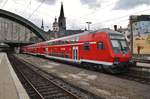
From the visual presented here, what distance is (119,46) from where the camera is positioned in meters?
22.4

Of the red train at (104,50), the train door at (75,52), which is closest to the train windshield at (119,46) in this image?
the red train at (104,50)

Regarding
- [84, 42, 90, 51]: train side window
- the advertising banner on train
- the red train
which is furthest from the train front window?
the advertising banner on train

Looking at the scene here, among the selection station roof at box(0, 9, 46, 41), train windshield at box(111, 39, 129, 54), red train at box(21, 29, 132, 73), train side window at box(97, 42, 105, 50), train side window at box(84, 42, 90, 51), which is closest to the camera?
red train at box(21, 29, 132, 73)

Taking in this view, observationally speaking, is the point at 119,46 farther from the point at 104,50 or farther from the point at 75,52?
the point at 75,52

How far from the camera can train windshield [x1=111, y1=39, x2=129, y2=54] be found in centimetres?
2190

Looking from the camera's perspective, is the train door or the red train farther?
the train door

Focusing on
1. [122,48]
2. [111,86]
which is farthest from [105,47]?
[111,86]

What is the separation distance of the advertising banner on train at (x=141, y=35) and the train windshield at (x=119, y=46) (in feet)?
82.7

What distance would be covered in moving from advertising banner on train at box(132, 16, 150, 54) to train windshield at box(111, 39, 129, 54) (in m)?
25.2

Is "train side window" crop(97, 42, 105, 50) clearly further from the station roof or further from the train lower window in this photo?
the station roof

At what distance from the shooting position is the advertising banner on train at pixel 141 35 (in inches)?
1877

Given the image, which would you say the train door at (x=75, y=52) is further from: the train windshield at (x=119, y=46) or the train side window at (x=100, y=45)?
the train windshield at (x=119, y=46)

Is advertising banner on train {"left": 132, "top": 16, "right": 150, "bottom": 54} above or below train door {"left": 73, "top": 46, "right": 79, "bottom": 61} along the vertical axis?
above

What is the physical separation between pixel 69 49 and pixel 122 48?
998 centimetres
